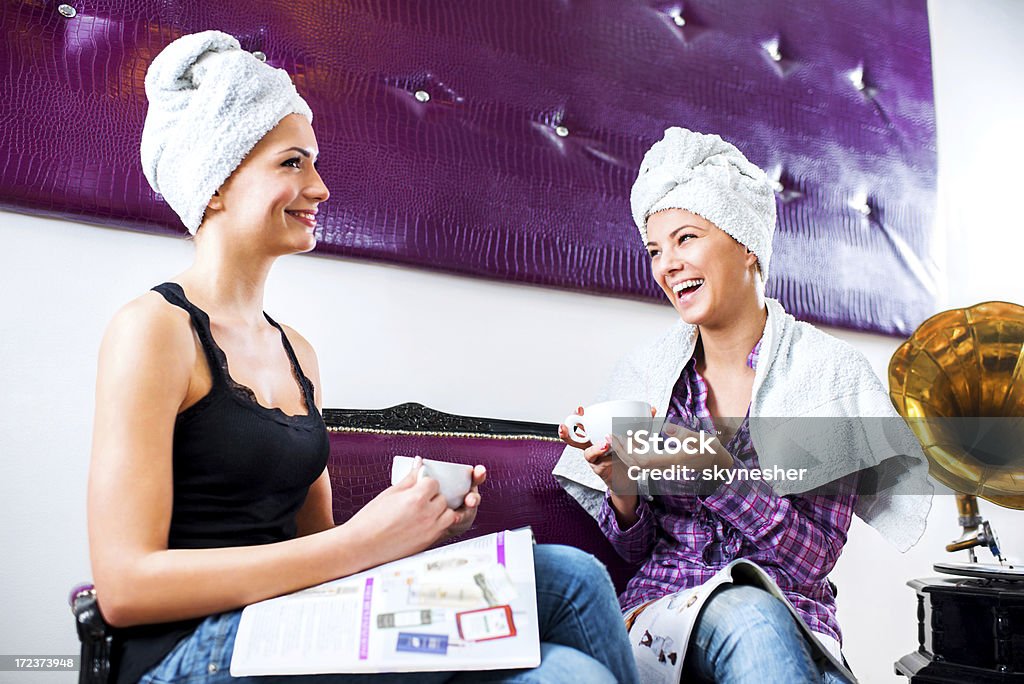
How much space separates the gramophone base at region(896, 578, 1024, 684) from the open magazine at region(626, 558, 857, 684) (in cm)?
24

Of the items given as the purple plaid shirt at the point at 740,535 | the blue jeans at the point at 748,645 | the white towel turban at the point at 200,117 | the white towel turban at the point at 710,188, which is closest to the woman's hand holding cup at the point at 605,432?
the purple plaid shirt at the point at 740,535

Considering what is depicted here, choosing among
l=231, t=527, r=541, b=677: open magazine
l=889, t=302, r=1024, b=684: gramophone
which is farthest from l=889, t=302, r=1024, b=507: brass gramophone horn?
l=231, t=527, r=541, b=677: open magazine

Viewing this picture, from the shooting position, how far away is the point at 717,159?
4.58ft

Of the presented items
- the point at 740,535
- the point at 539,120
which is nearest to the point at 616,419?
the point at 740,535

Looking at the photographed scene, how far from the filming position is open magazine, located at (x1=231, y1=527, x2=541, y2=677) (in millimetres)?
712

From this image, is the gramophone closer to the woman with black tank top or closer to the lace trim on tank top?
the woman with black tank top

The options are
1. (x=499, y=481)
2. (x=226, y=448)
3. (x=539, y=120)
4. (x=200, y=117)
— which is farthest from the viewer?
(x=539, y=120)

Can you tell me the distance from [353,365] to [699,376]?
581 millimetres

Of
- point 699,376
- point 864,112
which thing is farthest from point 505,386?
point 864,112

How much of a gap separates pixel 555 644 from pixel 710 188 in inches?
30.9

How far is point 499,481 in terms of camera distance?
4.56 feet

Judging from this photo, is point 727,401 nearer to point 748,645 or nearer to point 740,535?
point 740,535

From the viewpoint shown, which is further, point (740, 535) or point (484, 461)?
point (484, 461)

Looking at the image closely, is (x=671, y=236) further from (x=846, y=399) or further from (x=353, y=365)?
(x=353, y=365)
